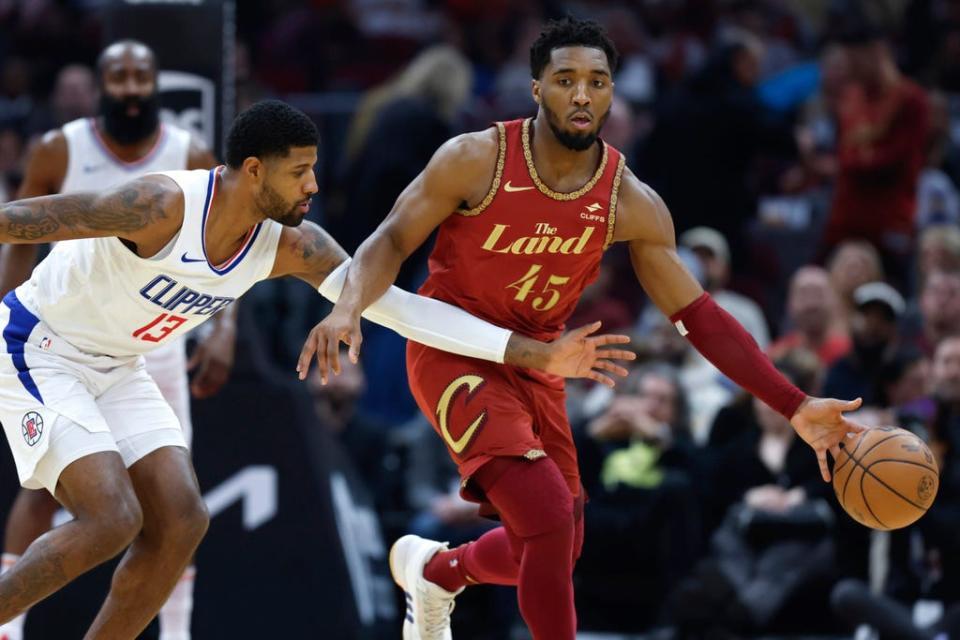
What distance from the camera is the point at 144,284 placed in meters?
5.77

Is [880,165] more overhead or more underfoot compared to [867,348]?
more overhead

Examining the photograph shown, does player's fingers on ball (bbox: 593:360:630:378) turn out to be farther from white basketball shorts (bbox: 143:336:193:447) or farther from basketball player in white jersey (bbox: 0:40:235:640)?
white basketball shorts (bbox: 143:336:193:447)

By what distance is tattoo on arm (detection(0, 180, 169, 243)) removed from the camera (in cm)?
545

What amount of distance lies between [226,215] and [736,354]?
6.27ft

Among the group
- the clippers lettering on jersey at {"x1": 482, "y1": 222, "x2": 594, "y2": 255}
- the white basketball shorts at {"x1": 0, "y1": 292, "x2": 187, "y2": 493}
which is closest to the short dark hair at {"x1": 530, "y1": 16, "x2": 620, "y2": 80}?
the clippers lettering on jersey at {"x1": 482, "y1": 222, "x2": 594, "y2": 255}

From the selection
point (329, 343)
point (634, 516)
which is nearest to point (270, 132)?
point (329, 343)

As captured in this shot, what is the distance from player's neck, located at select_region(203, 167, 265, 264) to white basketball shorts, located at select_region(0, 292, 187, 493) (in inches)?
22.9

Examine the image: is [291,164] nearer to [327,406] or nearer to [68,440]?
[68,440]

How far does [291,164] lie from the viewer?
5688mm

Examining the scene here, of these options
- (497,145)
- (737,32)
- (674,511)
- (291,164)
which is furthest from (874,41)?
(291,164)

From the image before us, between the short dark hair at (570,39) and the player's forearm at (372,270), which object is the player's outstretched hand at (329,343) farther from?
the short dark hair at (570,39)

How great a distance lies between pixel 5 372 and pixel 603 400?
4.85 meters

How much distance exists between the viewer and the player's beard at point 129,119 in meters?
7.44

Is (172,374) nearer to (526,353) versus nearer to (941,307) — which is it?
(526,353)
